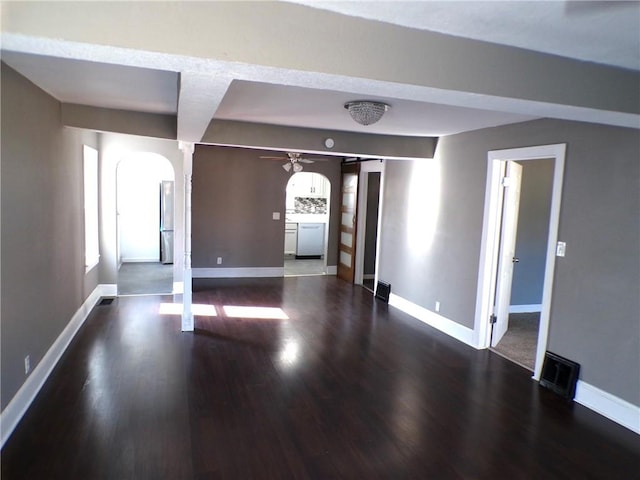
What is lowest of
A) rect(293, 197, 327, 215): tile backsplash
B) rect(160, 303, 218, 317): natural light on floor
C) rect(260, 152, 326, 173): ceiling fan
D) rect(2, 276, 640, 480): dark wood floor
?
rect(2, 276, 640, 480): dark wood floor

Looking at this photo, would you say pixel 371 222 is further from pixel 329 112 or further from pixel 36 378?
pixel 36 378

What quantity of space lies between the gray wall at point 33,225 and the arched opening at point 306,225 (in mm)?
4923

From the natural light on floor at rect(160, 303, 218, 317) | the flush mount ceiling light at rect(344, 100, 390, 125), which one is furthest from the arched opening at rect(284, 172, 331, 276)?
the flush mount ceiling light at rect(344, 100, 390, 125)

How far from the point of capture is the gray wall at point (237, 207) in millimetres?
7480

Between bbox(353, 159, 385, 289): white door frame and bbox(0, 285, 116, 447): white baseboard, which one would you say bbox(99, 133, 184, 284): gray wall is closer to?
bbox(0, 285, 116, 447): white baseboard

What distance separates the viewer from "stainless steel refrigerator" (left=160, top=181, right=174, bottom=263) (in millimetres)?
8383

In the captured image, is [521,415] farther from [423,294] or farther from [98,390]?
[98,390]

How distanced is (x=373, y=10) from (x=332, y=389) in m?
2.85

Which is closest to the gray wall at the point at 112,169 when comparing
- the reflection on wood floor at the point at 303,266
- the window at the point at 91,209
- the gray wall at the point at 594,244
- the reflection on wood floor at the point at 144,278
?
the window at the point at 91,209

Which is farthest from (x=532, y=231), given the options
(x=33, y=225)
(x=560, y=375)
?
(x=33, y=225)

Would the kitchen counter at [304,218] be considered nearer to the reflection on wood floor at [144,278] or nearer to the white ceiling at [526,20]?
the reflection on wood floor at [144,278]

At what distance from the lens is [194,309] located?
18.7 ft

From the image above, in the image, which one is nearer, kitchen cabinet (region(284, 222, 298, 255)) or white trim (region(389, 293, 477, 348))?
white trim (region(389, 293, 477, 348))

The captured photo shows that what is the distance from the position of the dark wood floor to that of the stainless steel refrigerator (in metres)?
3.85
